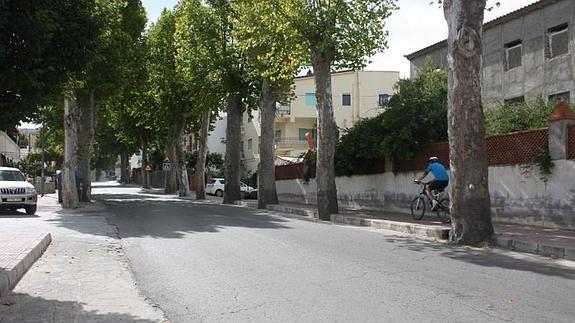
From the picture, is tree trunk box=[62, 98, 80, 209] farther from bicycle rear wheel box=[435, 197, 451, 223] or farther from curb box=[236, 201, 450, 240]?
bicycle rear wheel box=[435, 197, 451, 223]

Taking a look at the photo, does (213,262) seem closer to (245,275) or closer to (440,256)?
(245,275)

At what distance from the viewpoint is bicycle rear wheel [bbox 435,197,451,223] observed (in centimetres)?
1608

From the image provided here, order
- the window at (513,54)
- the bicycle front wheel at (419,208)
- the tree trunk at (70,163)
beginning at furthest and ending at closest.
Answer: the window at (513,54)
the tree trunk at (70,163)
the bicycle front wheel at (419,208)

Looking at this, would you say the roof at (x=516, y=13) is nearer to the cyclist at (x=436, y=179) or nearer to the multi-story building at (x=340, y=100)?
the cyclist at (x=436, y=179)

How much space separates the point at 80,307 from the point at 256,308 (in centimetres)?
205

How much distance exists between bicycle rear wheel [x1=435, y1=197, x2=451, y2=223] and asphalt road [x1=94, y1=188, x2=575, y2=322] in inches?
127

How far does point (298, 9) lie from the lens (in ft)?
61.5

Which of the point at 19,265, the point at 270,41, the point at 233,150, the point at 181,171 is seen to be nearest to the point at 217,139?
the point at 181,171

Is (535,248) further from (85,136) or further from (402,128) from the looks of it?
(85,136)

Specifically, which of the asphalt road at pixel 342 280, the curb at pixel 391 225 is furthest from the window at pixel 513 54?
the asphalt road at pixel 342 280

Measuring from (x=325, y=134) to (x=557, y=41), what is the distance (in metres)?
13.7

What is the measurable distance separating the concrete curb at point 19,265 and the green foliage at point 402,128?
11.9 meters

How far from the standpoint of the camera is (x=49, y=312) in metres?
6.49

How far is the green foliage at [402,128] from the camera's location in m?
19.0
